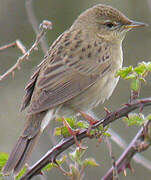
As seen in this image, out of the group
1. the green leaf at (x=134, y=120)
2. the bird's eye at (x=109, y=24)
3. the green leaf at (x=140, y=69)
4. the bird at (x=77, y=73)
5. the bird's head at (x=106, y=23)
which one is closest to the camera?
the green leaf at (x=134, y=120)

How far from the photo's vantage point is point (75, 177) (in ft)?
7.72

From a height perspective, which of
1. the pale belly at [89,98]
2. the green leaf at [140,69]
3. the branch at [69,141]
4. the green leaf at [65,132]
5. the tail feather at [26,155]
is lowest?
the pale belly at [89,98]

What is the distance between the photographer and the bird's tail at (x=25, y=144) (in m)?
2.82

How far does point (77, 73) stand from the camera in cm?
405

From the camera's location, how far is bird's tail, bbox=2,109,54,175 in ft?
9.26

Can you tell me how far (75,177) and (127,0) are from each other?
6.03 meters

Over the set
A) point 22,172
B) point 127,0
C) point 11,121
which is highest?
point 22,172

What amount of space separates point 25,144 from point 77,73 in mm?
1073

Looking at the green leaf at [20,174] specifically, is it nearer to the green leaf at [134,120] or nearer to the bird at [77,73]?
the bird at [77,73]

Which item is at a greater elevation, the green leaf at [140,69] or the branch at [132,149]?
the green leaf at [140,69]

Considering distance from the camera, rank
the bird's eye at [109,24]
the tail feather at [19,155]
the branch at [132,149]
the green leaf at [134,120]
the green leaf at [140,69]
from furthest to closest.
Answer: the bird's eye at [109,24]
the tail feather at [19,155]
the green leaf at [140,69]
the green leaf at [134,120]
the branch at [132,149]

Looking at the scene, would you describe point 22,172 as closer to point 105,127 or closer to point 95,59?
point 105,127

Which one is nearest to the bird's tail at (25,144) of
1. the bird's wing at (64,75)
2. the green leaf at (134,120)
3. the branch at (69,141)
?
the bird's wing at (64,75)

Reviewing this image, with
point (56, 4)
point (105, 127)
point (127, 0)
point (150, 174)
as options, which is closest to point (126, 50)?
point (127, 0)
